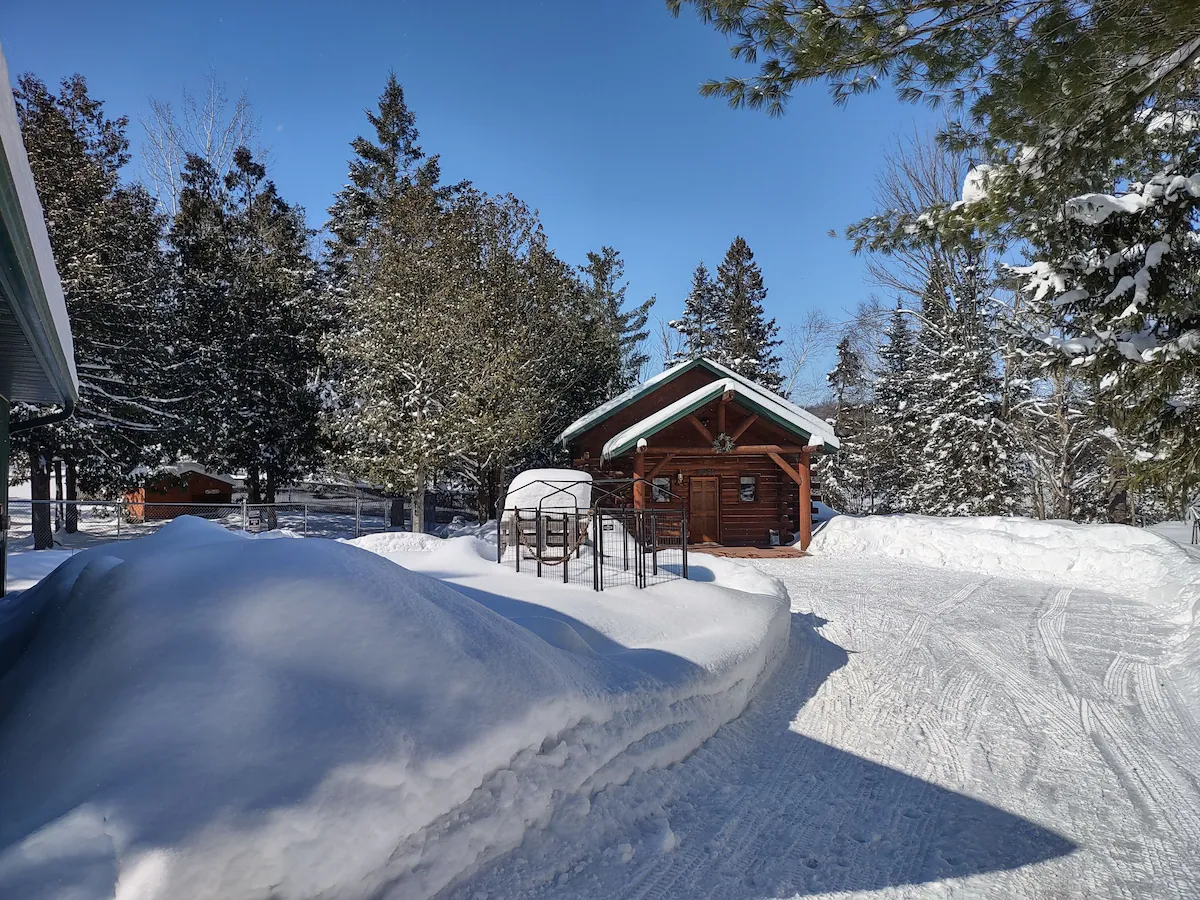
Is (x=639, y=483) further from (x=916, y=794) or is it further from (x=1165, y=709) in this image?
(x=916, y=794)

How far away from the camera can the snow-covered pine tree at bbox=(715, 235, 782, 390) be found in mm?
32094

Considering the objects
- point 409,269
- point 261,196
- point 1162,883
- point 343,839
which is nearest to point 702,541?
point 409,269

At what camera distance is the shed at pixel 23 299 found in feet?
8.98

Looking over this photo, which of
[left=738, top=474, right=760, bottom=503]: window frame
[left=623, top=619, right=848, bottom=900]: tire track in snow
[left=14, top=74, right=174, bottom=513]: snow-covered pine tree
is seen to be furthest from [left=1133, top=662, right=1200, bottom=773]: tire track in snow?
[left=14, top=74, right=174, bottom=513]: snow-covered pine tree

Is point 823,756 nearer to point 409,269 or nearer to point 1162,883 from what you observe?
point 1162,883

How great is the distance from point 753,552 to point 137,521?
60.0ft

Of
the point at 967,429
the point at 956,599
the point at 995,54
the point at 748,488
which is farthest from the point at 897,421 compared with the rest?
the point at 995,54

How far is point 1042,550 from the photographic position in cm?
1300

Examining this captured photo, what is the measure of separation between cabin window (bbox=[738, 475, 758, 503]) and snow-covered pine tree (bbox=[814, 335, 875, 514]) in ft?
40.5

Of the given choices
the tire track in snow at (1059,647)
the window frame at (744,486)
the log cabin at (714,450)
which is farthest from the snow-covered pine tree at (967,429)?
the tire track in snow at (1059,647)

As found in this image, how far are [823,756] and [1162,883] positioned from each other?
191cm

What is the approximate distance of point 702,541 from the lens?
734 inches

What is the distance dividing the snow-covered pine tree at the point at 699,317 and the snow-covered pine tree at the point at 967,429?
13.7 metres

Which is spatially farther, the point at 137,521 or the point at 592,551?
the point at 137,521
